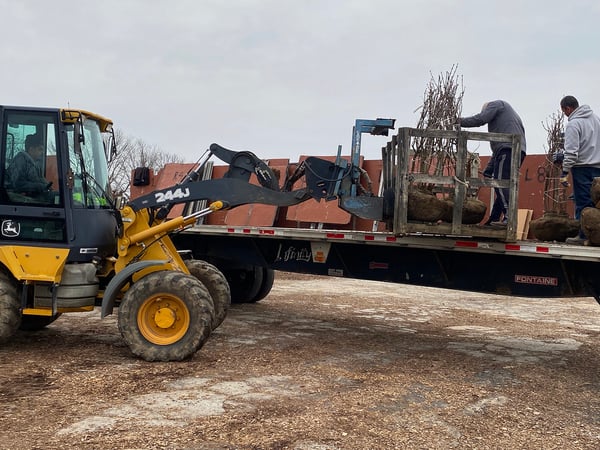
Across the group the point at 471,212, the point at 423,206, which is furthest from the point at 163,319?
the point at 471,212

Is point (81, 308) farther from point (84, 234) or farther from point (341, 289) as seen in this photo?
point (341, 289)

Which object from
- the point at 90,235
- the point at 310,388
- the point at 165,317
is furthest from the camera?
the point at 90,235

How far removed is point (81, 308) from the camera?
657 cm

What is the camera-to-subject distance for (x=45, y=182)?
6.55m

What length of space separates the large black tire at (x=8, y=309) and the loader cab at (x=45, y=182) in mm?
467

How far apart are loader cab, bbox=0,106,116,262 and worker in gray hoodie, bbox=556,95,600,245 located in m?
4.98

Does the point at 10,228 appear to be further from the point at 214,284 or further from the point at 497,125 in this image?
the point at 497,125

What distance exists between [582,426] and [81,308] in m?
4.84

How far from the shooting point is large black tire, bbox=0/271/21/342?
20.5ft

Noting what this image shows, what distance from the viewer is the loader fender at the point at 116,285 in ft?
20.7

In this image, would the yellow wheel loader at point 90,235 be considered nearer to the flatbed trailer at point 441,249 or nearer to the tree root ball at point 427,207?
the flatbed trailer at point 441,249

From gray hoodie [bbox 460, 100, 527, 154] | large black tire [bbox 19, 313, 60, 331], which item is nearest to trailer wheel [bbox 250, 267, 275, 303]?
large black tire [bbox 19, 313, 60, 331]

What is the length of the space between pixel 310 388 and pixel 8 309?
318 cm

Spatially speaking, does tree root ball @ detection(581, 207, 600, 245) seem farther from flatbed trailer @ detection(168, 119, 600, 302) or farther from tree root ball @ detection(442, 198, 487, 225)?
tree root ball @ detection(442, 198, 487, 225)
